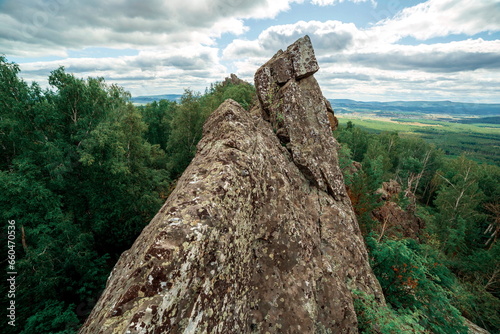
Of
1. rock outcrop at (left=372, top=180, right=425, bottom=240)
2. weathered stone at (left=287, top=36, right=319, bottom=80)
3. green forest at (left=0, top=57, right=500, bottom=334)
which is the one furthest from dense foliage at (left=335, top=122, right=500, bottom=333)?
weathered stone at (left=287, top=36, right=319, bottom=80)

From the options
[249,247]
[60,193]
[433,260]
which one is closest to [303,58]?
[249,247]

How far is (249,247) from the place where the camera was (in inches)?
272

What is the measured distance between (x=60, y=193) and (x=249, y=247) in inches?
829

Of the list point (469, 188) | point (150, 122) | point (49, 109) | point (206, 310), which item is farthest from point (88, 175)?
point (469, 188)

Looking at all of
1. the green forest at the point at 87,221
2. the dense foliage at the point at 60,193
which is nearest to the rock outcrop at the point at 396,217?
the green forest at the point at 87,221

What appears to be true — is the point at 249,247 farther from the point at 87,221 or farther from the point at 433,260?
the point at 433,260

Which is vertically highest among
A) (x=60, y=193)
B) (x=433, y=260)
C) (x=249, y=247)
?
(x=249, y=247)

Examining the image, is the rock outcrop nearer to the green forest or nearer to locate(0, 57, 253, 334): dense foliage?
the green forest

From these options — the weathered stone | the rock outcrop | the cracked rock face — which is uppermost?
the weathered stone

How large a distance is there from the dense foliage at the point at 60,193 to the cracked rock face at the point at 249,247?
12253 millimetres

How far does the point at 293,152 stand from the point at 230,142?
215 inches

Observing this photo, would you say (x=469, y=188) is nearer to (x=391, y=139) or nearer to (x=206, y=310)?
(x=391, y=139)

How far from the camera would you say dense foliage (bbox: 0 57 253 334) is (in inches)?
580

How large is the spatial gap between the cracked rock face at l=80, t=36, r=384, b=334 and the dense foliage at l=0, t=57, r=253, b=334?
12.3 meters
